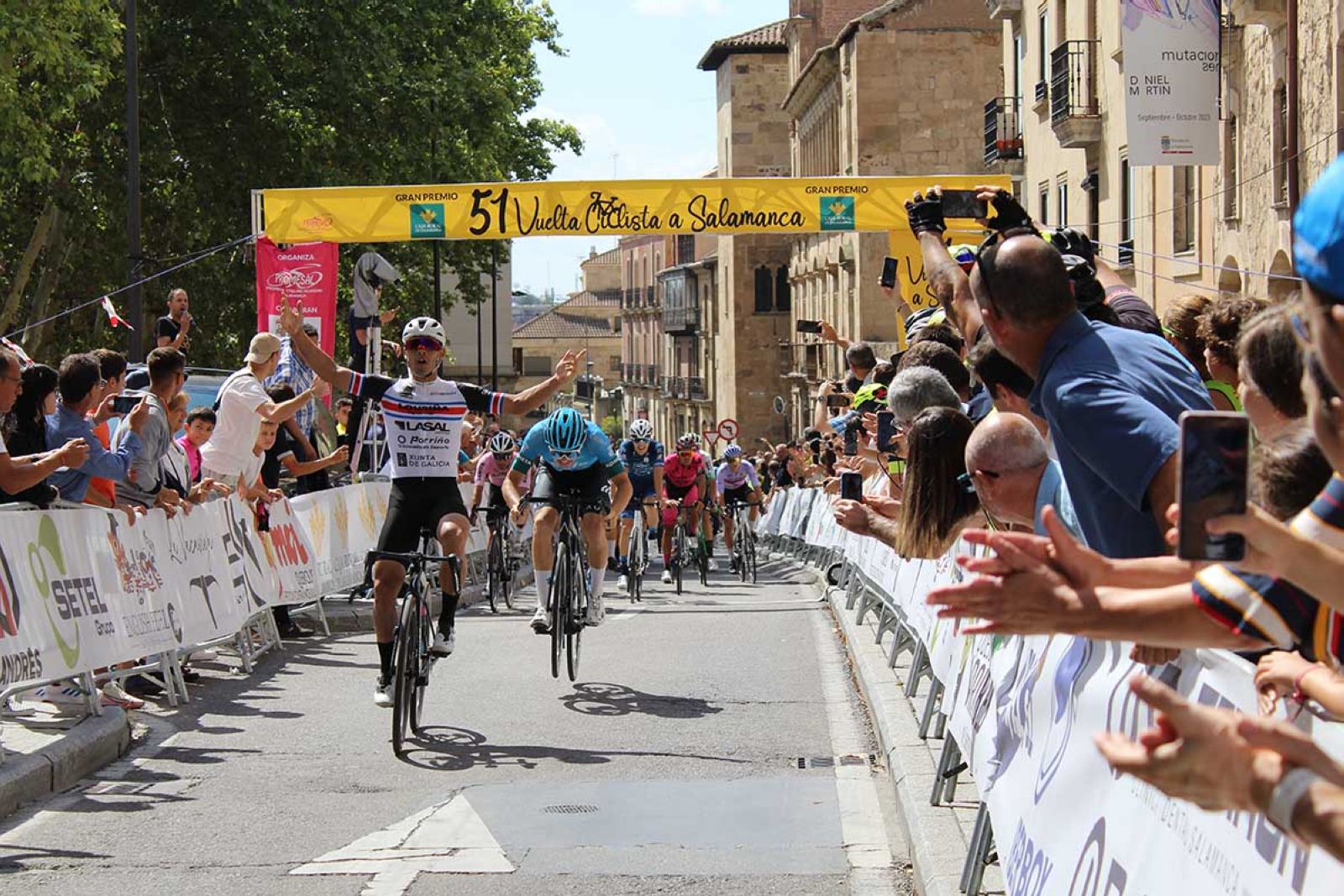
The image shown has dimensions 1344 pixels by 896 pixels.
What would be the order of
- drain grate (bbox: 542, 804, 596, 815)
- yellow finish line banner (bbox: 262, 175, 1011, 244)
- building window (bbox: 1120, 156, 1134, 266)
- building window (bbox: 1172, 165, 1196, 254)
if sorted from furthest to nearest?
1. building window (bbox: 1120, 156, 1134, 266)
2. building window (bbox: 1172, 165, 1196, 254)
3. yellow finish line banner (bbox: 262, 175, 1011, 244)
4. drain grate (bbox: 542, 804, 596, 815)

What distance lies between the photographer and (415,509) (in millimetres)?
10562

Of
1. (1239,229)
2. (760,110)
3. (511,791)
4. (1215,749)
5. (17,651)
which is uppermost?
(760,110)

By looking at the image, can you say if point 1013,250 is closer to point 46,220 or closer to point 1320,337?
point 1320,337

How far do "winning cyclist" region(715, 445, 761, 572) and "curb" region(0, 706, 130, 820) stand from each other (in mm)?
18600

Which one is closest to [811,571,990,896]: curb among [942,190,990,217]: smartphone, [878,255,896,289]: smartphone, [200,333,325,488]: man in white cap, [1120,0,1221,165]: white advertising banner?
[942,190,990,217]: smartphone

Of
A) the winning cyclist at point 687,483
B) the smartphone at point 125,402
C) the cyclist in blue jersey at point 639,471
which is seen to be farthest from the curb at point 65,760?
the winning cyclist at point 687,483

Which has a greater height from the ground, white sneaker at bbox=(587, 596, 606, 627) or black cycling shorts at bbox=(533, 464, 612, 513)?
black cycling shorts at bbox=(533, 464, 612, 513)

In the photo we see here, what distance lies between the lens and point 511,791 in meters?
8.42

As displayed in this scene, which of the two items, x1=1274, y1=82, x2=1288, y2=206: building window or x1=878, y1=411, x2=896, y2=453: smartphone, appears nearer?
x1=878, y1=411, x2=896, y2=453: smartphone

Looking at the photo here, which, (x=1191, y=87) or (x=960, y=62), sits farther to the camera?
(x=960, y=62)

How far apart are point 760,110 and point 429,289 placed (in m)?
46.5

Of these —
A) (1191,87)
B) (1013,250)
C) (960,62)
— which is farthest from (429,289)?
(1013,250)

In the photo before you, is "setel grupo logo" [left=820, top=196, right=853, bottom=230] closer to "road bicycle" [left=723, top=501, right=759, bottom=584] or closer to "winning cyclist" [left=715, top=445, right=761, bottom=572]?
"road bicycle" [left=723, top=501, right=759, bottom=584]

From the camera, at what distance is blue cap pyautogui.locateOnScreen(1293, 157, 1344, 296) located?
2.20 metres
